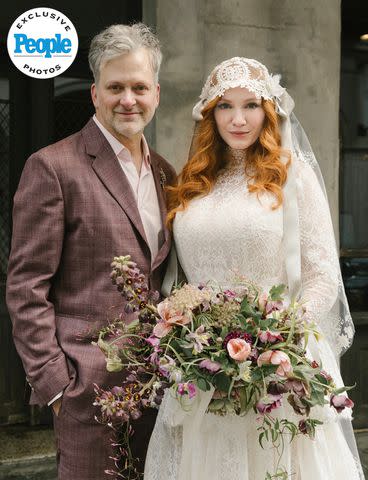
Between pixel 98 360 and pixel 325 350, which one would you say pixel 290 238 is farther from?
pixel 98 360

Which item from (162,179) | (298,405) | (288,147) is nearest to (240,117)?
(288,147)

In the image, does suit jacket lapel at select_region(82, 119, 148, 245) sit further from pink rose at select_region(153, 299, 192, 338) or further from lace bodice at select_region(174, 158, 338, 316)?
pink rose at select_region(153, 299, 192, 338)

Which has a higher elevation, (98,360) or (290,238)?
(290,238)

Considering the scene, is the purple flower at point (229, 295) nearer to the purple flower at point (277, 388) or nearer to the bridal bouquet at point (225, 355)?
the bridal bouquet at point (225, 355)

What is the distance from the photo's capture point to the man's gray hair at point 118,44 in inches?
117

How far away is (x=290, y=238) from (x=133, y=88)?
0.93 m

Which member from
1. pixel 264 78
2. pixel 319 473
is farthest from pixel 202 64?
pixel 319 473

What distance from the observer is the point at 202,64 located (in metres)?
4.83

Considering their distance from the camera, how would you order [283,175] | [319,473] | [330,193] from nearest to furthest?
[319,473]
[283,175]
[330,193]

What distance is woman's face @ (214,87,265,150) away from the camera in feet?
10.2

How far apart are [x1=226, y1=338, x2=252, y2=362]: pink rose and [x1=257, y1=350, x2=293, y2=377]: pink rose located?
0.06 meters

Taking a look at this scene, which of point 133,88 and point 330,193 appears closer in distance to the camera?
point 133,88

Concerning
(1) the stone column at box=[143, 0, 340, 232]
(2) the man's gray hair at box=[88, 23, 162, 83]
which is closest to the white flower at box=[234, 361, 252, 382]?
(2) the man's gray hair at box=[88, 23, 162, 83]

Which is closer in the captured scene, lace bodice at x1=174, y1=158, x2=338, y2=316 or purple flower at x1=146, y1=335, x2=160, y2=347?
purple flower at x1=146, y1=335, x2=160, y2=347
